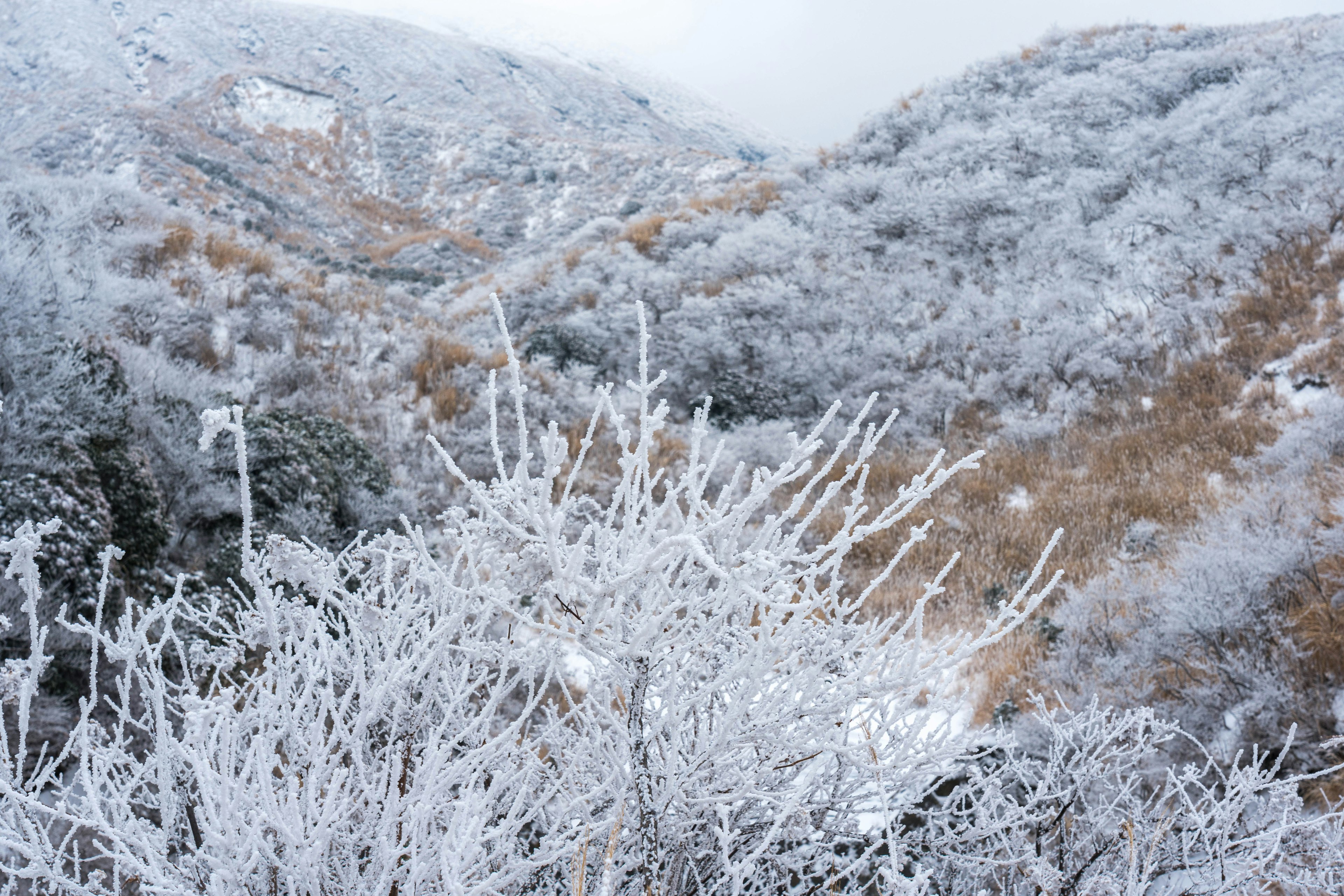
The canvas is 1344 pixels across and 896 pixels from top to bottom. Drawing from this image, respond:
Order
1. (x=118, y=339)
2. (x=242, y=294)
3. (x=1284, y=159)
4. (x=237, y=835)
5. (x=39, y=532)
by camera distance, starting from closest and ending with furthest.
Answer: (x=237, y=835) < (x=39, y=532) < (x=118, y=339) < (x=242, y=294) < (x=1284, y=159)

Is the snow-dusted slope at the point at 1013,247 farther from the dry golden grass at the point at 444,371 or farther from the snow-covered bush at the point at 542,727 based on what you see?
the snow-covered bush at the point at 542,727

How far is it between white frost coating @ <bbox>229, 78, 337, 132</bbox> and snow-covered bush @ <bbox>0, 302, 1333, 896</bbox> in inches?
1271

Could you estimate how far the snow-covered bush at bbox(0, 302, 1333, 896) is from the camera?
102cm

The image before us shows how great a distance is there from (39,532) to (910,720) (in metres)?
3.28

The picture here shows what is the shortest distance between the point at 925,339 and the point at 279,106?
30219 mm

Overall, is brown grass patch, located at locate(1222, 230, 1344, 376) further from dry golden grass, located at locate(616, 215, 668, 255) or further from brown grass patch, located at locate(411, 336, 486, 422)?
dry golden grass, located at locate(616, 215, 668, 255)

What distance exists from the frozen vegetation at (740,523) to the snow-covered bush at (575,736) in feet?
0.06

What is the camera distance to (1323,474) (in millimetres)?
4371

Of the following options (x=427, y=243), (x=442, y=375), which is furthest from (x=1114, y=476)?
(x=427, y=243)

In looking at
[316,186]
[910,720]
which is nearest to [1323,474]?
[910,720]

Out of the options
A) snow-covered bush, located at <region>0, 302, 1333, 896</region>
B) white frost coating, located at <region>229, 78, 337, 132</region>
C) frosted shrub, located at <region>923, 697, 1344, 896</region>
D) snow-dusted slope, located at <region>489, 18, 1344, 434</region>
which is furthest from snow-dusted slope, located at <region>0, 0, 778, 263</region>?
frosted shrub, located at <region>923, 697, 1344, 896</region>

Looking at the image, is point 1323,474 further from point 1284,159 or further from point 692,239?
point 692,239

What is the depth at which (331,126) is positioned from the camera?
27.6m

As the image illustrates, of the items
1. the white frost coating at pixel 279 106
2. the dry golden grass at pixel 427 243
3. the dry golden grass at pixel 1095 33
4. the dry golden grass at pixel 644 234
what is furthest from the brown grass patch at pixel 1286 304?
the white frost coating at pixel 279 106
